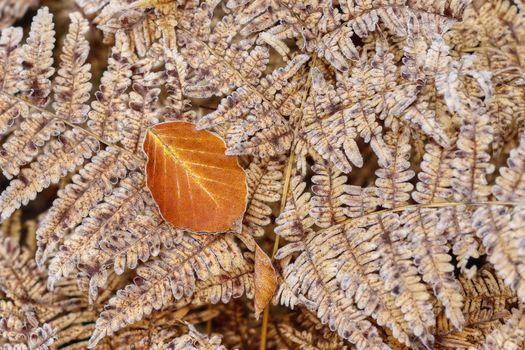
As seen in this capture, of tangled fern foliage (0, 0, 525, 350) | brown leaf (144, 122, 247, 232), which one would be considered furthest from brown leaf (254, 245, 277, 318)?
brown leaf (144, 122, 247, 232)

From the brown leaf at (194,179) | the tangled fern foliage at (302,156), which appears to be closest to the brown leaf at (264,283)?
the tangled fern foliage at (302,156)

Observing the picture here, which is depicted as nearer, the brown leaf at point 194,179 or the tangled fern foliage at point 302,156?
the tangled fern foliage at point 302,156

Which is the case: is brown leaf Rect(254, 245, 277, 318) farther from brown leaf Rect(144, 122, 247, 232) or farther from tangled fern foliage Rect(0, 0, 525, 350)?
brown leaf Rect(144, 122, 247, 232)

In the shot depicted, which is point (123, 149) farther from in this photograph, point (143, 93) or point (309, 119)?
point (309, 119)

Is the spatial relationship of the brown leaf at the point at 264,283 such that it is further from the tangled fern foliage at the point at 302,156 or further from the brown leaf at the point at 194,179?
the brown leaf at the point at 194,179

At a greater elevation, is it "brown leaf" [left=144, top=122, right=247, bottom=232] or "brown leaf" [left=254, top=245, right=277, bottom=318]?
"brown leaf" [left=144, top=122, right=247, bottom=232]
